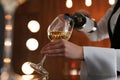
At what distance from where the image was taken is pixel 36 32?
2.86 m

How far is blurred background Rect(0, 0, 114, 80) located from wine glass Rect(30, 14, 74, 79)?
1846mm

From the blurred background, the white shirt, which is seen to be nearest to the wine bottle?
the white shirt

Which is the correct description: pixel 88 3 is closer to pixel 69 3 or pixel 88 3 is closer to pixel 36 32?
pixel 69 3

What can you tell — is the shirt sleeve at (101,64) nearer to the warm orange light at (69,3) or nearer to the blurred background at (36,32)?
the blurred background at (36,32)

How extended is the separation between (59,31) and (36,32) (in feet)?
6.42

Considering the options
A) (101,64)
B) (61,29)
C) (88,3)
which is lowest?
(101,64)

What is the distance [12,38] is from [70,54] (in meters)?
2.13

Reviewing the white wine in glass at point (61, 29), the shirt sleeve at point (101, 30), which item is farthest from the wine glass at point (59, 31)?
the shirt sleeve at point (101, 30)

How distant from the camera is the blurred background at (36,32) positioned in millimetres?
2814

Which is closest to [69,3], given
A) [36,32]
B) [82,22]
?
[36,32]

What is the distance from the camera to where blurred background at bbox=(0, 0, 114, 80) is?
281cm

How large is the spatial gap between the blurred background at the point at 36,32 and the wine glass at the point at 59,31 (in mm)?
1846

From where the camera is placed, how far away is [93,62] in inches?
32.4

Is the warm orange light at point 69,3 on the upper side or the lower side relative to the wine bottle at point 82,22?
upper
